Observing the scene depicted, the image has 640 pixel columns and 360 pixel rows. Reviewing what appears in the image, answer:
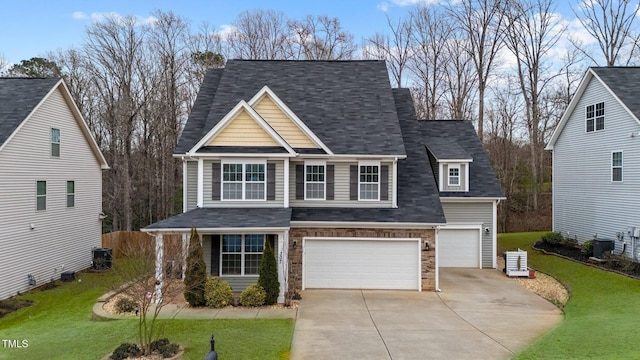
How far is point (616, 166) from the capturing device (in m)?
18.2

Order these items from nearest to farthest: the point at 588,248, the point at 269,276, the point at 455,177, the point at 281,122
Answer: the point at 269,276 < the point at 281,122 < the point at 588,248 < the point at 455,177

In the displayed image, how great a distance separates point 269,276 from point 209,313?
2050 mm

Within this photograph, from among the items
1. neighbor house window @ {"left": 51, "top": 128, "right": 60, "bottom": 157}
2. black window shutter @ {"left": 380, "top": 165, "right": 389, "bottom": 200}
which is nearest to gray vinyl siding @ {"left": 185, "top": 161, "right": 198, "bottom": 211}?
neighbor house window @ {"left": 51, "top": 128, "right": 60, "bottom": 157}

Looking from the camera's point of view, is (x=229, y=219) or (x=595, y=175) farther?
(x=595, y=175)

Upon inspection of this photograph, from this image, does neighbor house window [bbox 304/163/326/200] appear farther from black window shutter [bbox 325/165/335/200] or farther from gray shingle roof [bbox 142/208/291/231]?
gray shingle roof [bbox 142/208/291/231]

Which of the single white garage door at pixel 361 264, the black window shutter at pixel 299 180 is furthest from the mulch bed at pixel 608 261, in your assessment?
the black window shutter at pixel 299 180

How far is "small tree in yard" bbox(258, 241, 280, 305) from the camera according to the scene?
12855 millimetres

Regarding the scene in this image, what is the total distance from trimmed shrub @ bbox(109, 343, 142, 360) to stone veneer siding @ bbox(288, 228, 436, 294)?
6.60 metres

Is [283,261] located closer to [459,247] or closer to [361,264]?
[361,264]

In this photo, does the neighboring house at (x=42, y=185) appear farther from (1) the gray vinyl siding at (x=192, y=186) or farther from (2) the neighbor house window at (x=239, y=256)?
(2) the neighbor house window at (x=239, y=256)

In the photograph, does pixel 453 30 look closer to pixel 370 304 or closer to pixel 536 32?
pixel 536 32

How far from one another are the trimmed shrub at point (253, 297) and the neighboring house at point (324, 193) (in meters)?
0.82

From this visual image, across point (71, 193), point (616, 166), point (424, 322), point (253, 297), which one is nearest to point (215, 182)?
point (253, 297)

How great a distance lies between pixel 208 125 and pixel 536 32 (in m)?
25.8
